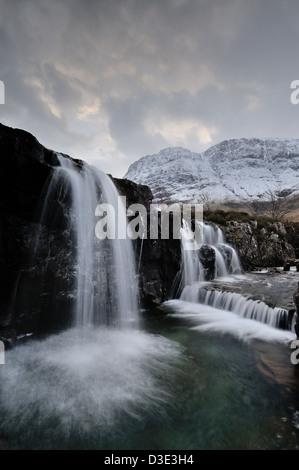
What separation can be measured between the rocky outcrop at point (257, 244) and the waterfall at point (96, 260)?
15.7m

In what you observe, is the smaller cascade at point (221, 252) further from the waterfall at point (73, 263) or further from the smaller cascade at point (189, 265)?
the waterfall at point (73, 263)

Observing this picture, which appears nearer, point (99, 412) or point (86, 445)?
point (86, 445)

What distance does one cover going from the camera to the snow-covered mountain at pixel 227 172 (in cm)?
11775

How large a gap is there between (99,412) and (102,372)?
143 cm

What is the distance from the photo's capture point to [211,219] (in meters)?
26.6

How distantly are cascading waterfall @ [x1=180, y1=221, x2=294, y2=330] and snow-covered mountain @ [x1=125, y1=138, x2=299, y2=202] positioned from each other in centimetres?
8181

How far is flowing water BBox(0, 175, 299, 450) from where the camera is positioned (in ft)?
13.0

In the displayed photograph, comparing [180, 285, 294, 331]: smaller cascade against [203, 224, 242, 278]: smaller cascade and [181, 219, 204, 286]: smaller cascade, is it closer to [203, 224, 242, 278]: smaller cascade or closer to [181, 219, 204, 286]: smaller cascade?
[181, 219, 204, 286]: smaller cascade

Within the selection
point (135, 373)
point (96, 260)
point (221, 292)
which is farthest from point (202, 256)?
point (135, 373)

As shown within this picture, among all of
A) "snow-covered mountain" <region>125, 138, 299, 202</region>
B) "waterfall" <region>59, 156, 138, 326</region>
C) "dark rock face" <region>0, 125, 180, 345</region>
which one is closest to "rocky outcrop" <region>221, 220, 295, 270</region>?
"waterfall" <region>59, 156, 138, 326</region>

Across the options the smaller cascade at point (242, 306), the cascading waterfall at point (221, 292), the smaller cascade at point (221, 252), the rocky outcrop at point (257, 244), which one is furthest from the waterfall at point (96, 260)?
the rocky outcrop at point (257, 244)

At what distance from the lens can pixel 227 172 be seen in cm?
15262
